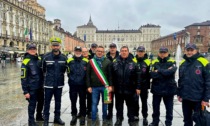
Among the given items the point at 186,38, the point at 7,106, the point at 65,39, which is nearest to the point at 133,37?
the point at 65,39

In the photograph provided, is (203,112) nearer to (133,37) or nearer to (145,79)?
(145,79)

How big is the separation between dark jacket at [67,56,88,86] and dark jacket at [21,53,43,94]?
758 mm

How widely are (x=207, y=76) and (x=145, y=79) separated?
1651 millimetres

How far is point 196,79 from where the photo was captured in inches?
165

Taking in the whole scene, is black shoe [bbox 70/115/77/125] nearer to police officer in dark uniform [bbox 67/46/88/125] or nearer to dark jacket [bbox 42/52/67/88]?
police officer in dark uniform [bbox 67/46/88/125]

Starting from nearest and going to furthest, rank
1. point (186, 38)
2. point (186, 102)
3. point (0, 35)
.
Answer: point (186, 102) → point (0, 35) → point (186, 38)

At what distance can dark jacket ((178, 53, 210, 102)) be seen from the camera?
162 inches

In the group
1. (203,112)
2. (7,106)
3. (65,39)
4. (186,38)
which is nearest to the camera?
(203,112)

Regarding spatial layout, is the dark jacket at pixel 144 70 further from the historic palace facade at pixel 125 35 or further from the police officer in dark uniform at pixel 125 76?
the historic palace facade at pixel 125 35

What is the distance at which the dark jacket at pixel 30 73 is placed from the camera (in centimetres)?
500

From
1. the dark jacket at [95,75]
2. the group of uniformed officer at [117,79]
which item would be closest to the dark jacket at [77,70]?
the group of uniformed officer at [117,79]

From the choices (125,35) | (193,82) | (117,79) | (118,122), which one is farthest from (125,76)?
(125,35)

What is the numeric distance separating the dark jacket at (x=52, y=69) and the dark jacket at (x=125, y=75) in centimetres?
131

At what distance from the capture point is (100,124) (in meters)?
5.41
